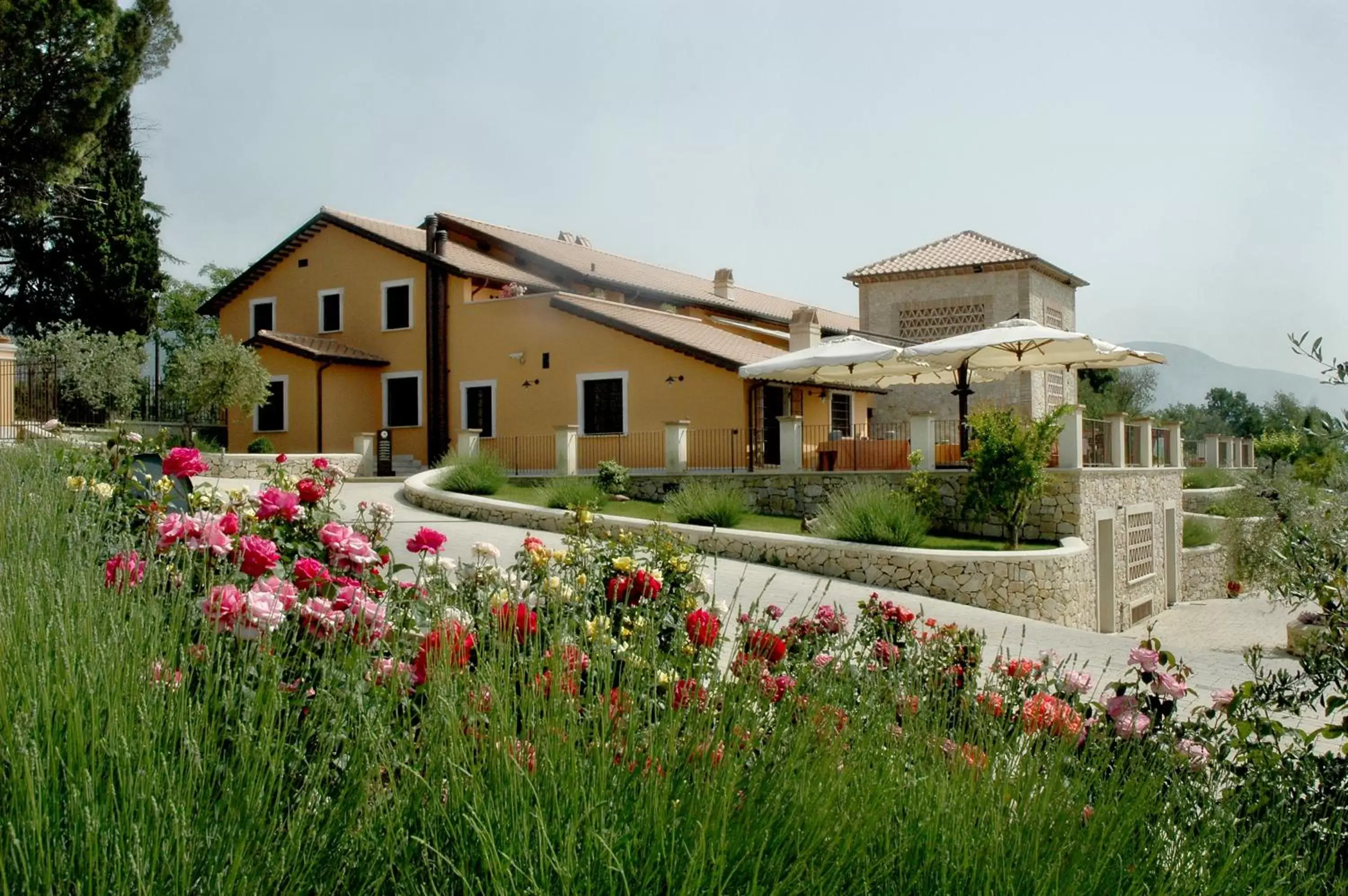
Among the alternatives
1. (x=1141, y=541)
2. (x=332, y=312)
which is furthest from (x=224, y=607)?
(x=332, y=312)

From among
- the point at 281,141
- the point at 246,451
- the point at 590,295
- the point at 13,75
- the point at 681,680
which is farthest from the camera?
the point at 590,295

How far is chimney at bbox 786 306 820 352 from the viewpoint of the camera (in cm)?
2523

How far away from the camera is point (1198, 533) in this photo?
81.8 feet

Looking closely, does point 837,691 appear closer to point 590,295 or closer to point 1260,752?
point 1260,752

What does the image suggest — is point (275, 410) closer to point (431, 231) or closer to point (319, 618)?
point (431, 231)

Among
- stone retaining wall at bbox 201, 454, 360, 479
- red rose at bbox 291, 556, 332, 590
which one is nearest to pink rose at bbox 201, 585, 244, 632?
red rose at bbox 291, 556, 332, 590

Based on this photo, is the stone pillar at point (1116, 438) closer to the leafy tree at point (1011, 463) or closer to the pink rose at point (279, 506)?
the leafy tree at point (1011, 463)

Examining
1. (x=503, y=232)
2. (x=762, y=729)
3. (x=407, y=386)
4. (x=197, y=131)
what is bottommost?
(x=762, y=729)

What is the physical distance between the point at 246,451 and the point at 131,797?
2837 cm

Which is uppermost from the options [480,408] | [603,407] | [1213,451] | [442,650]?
[480,408]

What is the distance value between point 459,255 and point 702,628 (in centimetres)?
2717

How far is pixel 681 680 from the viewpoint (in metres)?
3.07

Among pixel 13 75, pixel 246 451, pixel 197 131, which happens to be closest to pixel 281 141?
pixel 197 131

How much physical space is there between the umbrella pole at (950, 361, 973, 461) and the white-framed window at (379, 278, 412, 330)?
51.6 feet
